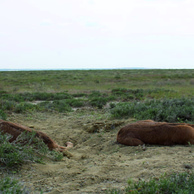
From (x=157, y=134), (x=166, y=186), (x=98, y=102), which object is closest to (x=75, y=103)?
(x=98, y=102)

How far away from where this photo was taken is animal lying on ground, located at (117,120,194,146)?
4.85 metres

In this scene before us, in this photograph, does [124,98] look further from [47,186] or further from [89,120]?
[47,186]

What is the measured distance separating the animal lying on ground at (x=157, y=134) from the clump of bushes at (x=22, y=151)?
1527 mm

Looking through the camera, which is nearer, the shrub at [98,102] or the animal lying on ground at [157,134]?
the animal lying on ground at [157,134]

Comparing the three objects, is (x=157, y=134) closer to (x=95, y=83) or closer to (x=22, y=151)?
(x=22, y=151)

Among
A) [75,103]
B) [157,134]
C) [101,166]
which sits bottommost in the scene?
A: [101,166]

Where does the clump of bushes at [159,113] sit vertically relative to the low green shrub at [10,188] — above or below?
above

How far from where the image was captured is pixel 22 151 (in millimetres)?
3846

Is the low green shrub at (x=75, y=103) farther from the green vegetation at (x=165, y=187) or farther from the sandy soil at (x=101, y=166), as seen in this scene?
the green vegetation at (x=165, y=187)

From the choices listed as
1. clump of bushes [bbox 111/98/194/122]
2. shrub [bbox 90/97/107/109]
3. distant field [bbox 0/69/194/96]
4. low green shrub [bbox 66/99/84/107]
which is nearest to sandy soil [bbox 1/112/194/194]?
clump of bushes [bbox 111/98/194/122]

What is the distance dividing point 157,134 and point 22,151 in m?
2.62

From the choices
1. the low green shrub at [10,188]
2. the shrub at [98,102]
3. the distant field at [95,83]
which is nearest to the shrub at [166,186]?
the low green shrub at [10,188]

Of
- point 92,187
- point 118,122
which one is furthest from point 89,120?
point 92,187

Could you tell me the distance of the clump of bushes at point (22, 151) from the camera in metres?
3.70
